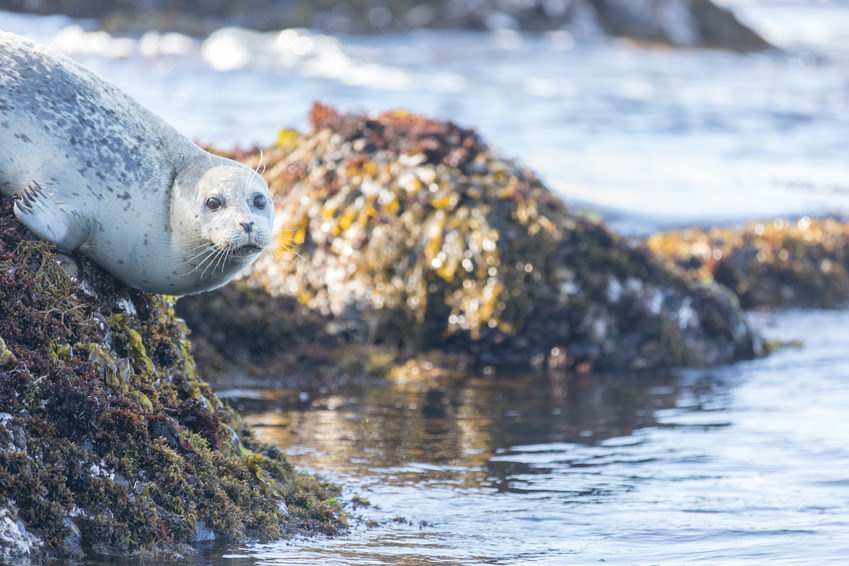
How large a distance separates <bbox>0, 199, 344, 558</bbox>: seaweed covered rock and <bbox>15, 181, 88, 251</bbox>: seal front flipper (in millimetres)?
67

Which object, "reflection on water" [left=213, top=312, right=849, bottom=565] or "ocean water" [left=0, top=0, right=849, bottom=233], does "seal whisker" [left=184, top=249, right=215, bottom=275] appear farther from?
"ocean water" [left=0, top=0, right=849, bottom=233]

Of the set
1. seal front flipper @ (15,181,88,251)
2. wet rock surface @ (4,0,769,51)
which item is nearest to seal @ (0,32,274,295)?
seal front flipper @ (15,181,88,251)

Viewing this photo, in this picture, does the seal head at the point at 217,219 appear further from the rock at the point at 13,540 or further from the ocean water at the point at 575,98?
the ocean water at the point at 575,98

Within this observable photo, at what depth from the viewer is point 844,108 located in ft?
99.6

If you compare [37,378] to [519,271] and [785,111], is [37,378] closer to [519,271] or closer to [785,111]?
[519,271]

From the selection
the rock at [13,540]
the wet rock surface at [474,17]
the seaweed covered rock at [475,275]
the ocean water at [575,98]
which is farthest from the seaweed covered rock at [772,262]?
the wet rock surface at [474,17]

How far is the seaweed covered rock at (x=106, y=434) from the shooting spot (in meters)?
4.11

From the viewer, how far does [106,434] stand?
4.40 metres

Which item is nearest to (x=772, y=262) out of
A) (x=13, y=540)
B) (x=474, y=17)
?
(x=13, y=540)

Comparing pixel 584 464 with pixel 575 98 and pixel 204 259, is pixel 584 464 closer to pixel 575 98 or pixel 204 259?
pixel 204 259

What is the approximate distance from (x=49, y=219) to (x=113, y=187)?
1.16 ft

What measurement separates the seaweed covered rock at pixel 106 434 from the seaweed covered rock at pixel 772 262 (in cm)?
753

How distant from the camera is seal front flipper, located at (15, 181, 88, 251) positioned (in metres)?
4.63

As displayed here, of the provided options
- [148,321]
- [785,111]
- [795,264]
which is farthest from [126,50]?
[148,321]
